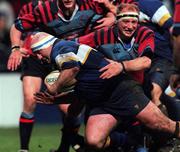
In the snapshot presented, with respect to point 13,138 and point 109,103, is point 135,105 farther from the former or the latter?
point 13,138

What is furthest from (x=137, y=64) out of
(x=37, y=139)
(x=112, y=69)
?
(x=37, y=139)

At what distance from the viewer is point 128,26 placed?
827 centimetres

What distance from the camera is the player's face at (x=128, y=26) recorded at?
8258mm

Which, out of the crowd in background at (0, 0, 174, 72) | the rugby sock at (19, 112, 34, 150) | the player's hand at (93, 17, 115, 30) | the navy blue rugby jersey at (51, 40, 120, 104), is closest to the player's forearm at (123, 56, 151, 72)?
the navy blue rugby jersey at (51, 40, 120, 104)

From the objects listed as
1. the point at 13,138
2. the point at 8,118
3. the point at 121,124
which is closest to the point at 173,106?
the point at 121,124

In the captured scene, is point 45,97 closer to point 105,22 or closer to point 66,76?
point 66,76

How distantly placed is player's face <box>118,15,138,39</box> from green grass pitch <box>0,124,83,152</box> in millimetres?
2031

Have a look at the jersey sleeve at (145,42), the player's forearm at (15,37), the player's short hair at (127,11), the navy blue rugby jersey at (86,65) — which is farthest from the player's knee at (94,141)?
the player's forearm at (15,37)

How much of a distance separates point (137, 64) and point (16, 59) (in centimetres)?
155

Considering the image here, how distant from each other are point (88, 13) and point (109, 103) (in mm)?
1301

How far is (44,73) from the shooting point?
9.57 meters

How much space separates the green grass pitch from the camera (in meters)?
10.2

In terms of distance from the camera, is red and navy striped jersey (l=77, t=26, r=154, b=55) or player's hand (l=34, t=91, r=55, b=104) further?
red and navy striped jersey (l=77, t=26, r=154, b=55)

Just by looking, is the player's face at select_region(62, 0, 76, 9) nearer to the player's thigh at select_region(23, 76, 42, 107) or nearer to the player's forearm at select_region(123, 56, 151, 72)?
the player's thigh at select_region(23, 76, 42, 107)
